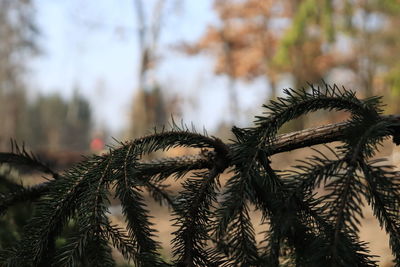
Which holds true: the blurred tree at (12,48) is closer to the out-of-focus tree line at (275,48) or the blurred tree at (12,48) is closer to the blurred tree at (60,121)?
the out-of-focus tree line at (275,48)

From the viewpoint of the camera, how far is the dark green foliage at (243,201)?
79 cm

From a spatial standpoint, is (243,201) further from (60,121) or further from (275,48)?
(60,121)

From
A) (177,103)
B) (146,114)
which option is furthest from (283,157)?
(177,103)

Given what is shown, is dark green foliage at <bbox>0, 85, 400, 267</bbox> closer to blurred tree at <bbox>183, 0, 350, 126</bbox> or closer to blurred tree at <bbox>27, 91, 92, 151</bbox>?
blurred tree at <bbox>183, 0, 350, 126</bbox>

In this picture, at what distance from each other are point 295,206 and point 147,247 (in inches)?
14.2

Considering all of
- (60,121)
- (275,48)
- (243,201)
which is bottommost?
(243,201)

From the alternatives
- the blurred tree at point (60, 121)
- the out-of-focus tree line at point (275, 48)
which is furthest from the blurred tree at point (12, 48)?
the blurred tree at point (60, 121)

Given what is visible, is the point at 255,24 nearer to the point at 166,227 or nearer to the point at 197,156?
the point at 166,227

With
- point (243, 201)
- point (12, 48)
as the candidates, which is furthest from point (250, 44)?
point (243, 201)

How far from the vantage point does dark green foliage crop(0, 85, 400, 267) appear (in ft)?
2.58

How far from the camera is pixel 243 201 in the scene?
883mm

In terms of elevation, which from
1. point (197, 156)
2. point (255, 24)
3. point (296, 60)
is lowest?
point (197, 156)

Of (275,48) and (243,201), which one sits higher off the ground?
(275,48)

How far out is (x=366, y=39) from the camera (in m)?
19.8
